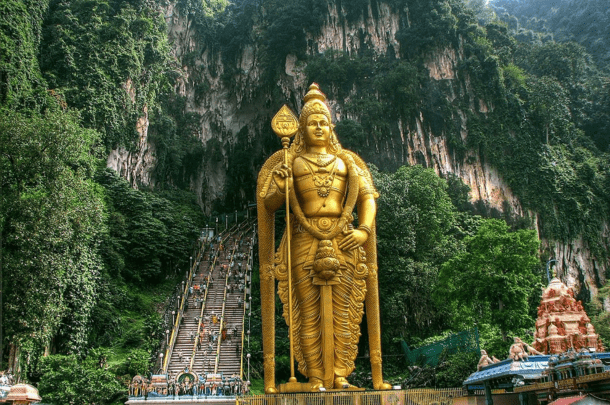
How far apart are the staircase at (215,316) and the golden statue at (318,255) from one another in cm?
737

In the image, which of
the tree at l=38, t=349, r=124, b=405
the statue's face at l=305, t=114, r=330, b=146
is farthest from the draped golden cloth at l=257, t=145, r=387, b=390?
the tree at l=38, t=349, r=124, b=405

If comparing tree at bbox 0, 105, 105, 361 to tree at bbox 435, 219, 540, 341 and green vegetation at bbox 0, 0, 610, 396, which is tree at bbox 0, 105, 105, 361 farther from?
tree at bbox 435, 219, 540, 341

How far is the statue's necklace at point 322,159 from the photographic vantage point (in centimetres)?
813

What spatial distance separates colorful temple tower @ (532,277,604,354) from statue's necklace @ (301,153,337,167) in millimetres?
4767

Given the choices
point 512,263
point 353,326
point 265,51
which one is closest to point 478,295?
point 512,263

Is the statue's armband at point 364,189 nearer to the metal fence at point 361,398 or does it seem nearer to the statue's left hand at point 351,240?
the statue's left hand at point 351,240

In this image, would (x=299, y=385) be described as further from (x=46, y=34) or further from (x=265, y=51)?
(x=265, y=51)

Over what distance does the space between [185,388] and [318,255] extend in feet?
21.0

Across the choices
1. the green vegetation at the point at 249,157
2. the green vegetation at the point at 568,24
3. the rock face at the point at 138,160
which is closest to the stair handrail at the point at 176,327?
the green vegetation at the point at 249,157

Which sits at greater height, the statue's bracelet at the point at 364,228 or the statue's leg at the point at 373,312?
the statue's bracelet at the point at 364,228

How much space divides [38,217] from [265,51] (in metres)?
21.4

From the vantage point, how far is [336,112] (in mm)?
29781

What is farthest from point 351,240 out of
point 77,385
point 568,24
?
point 568,24

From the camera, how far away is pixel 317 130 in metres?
8.23
